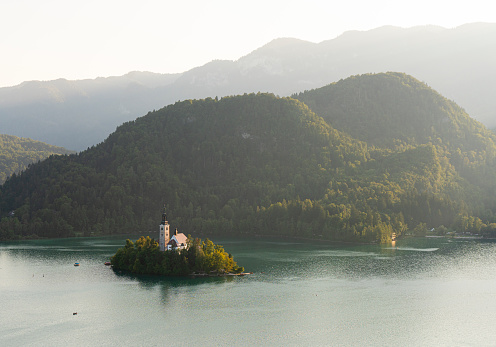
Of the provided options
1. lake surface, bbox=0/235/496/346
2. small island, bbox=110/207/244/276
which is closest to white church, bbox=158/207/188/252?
small island, bbox=110/207/244/276

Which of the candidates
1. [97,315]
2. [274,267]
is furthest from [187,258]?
[97,315]

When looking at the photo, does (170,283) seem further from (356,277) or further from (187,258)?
(356,277)

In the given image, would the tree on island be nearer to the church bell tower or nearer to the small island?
the small island

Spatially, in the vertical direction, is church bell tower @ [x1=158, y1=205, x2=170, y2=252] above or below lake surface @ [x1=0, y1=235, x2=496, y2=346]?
above

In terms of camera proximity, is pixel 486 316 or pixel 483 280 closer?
pixel 486 316

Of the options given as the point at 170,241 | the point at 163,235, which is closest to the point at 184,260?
the point at 170,241

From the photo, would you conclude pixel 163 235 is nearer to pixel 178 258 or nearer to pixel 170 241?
pixel 170 241
